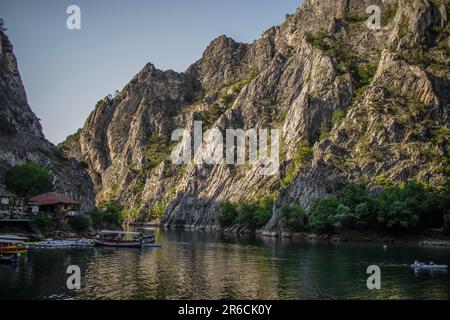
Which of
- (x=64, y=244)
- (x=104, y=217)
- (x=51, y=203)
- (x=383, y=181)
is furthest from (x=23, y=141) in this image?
(x=383, y=181)

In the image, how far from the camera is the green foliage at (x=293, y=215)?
7200 inches

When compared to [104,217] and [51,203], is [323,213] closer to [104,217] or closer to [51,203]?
[104,217]

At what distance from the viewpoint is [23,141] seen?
174000mm

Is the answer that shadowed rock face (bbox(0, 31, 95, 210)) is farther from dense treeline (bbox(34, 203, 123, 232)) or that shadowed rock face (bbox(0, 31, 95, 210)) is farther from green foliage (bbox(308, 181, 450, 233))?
green foliage (bbox(308, 181, 450, 233))

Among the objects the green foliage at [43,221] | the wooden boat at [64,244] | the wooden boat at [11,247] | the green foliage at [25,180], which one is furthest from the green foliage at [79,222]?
the wooden boat at [11,247]

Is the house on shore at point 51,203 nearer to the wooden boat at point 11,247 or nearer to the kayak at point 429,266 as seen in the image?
the wooden boat at point 11,247

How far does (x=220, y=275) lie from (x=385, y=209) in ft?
294

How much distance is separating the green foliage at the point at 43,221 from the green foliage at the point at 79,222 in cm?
1290

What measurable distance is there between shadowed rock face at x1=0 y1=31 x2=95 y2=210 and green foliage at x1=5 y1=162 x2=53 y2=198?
3.91 metres

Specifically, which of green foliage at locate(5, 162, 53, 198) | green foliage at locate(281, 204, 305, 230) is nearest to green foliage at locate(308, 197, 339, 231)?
green foliage at locate(281, 204, 305, 230)

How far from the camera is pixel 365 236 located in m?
162

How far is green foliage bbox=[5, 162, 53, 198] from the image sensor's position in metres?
149
